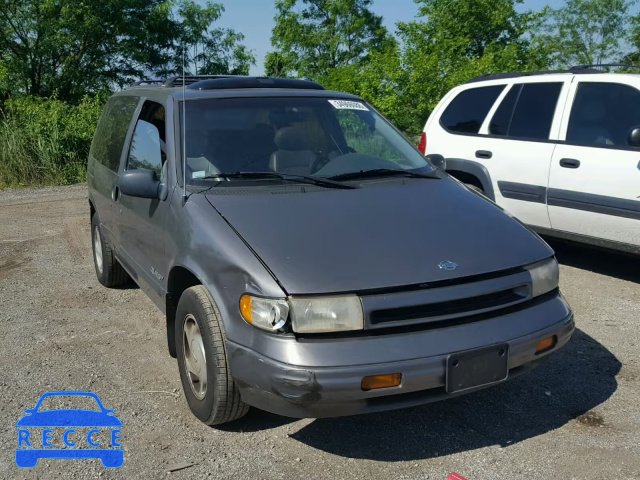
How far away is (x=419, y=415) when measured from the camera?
350cm

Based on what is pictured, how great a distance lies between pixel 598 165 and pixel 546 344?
3198 millimetres

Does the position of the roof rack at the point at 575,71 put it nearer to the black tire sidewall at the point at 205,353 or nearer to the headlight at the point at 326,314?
the headlight at the point at 326,314

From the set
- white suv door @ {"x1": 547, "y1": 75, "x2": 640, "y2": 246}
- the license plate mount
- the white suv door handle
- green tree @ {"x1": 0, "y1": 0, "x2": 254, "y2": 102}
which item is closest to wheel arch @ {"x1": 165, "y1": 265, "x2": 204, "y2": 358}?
the license plate mount

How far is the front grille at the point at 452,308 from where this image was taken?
280 centimetres

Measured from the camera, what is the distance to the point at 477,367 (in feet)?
9.28

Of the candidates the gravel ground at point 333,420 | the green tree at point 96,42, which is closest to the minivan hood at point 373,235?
the gravel ground at point 333,420

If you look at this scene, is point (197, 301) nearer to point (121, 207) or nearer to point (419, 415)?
point (419, 415)

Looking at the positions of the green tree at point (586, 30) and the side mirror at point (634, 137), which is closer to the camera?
the side mirror at point (634, 137)

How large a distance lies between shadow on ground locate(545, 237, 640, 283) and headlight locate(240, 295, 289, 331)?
178 inches

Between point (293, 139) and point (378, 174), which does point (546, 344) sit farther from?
point (293, 139)

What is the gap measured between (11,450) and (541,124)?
17.4ft

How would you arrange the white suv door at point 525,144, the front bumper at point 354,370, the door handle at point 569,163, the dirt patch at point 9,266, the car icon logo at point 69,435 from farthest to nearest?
the dirt patch at point 9,266 < the white suv door at point 525,144 < the door handle at point 569,163 < the car icon logo at point 69,435 < the front bumper at point 354,370

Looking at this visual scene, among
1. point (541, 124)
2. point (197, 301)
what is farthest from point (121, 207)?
point (541, 124)

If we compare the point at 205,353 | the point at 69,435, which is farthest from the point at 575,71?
the point at 69,435
